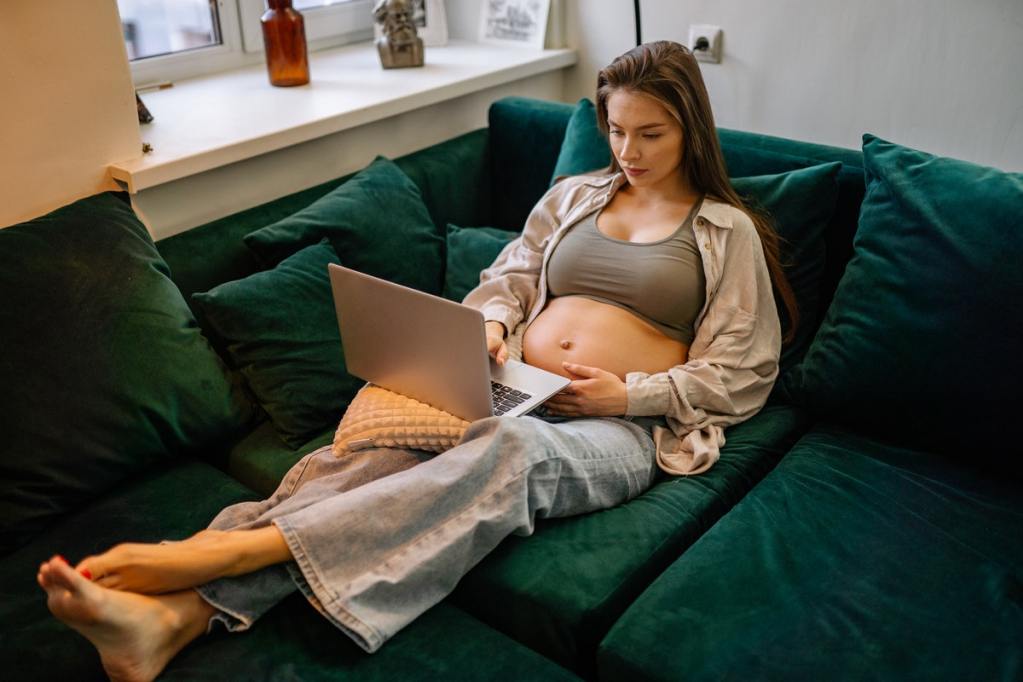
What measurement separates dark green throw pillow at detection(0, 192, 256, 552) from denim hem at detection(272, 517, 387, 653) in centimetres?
46

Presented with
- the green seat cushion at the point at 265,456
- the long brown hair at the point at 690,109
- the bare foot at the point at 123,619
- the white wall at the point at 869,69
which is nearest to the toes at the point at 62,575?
the bare foot at the point at 123,619

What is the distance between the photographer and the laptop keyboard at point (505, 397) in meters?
1.56

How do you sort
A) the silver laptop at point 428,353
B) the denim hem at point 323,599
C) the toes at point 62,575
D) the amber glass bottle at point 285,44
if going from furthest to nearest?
the amber glass bottle at point 285,44 → the silver laptop at point 428,353 → the denim hem at point 323,599 → the toes at point 62,575

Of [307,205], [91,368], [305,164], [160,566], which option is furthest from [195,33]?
[160,566]

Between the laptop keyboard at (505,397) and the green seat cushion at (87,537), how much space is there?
48cm

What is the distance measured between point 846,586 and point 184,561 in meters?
0.95

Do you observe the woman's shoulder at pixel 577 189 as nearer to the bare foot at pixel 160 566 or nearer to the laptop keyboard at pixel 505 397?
the laptop keyboard at pixel 505 397

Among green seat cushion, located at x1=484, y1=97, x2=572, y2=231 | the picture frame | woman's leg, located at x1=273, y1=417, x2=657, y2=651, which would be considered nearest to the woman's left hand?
woman's leg, located at x1=273, y1=417, x2=657, y2=651

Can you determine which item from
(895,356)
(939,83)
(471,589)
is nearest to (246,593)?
(471,589)

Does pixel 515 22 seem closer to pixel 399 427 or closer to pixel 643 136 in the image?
pixel 643 136

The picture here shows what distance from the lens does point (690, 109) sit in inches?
66.2

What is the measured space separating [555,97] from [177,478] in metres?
1.66

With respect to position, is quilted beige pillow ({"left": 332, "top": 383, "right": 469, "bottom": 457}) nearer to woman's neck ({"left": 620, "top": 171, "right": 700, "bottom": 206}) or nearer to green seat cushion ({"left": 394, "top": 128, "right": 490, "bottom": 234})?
woman's neck ({"left": 620, "top": 171, "right": 700, "bottom": 206})

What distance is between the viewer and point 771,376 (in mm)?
1748
